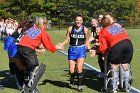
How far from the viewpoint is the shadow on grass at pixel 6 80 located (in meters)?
10.5

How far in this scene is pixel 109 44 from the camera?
8.84m

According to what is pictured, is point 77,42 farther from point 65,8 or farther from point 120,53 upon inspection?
point 65,8

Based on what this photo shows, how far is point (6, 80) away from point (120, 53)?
3.95 meters

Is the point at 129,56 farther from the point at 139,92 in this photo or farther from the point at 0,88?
the point at 0,88

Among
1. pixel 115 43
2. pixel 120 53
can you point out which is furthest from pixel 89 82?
pixel 115 43

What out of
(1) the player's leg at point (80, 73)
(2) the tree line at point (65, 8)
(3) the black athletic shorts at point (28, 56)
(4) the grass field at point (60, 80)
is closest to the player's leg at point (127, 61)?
(4) the grass field at point (60, 80)

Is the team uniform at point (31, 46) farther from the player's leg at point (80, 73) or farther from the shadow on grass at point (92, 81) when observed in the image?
the shadow on grass at point (92, 81)

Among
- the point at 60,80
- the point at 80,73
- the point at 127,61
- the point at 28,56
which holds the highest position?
the point at 28,56

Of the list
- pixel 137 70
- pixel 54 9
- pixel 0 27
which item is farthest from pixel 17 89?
pixel 54 9

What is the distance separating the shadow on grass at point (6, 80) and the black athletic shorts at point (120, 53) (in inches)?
114

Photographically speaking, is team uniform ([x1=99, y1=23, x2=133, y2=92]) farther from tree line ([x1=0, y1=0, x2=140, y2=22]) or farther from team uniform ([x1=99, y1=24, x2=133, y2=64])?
tree line ([x1=0, y1=0, x2=140, y2=22])

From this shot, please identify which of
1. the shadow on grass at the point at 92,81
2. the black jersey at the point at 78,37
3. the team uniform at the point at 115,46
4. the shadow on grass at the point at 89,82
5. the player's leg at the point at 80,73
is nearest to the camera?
the team uniform at the point at 115,46

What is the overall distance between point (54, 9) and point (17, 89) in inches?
1855

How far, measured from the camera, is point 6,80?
36.9 feet
